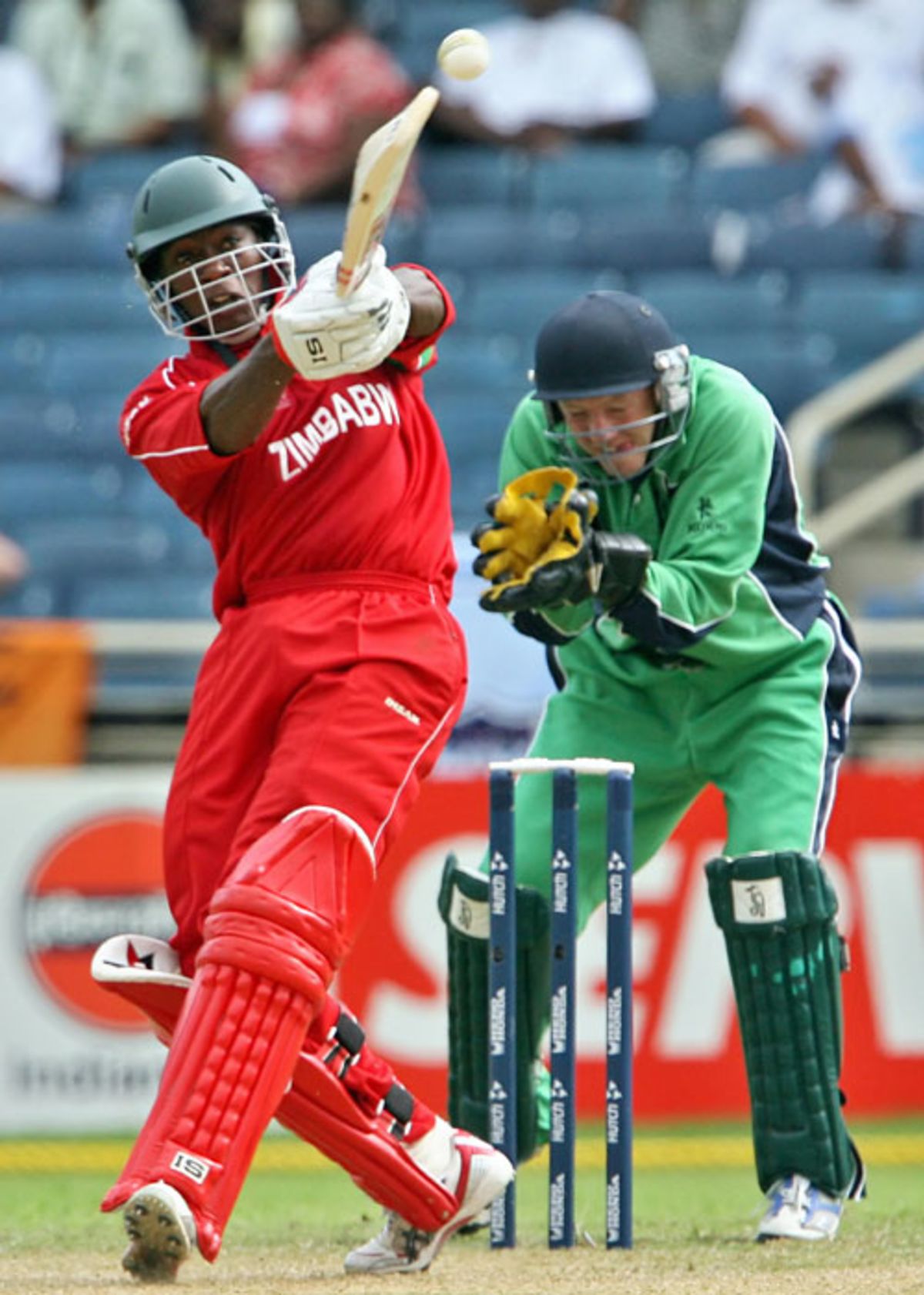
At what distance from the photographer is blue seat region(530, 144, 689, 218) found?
10773 mm

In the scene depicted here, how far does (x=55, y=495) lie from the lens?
9.74 metres

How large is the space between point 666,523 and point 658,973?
3.12 meters

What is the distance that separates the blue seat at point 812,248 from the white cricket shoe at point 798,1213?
6.26 metres

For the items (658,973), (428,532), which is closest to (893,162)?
(658,973)


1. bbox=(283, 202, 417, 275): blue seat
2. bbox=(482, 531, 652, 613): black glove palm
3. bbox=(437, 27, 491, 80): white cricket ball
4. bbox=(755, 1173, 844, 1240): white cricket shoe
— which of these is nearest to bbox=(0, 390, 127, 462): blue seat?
bbox=(283, 202, 417, 275): blue seat

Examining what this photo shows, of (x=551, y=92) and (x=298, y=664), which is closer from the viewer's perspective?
(x=298, y=664)

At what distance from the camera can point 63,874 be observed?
24.7 feet

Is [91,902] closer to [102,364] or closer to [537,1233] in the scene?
[537,1233]

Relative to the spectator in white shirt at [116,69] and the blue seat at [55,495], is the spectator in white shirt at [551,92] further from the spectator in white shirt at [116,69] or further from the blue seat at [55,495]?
the blue seat at [55,495]

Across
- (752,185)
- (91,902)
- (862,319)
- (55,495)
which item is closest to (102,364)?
(55,495)

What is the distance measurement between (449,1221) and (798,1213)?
79cm

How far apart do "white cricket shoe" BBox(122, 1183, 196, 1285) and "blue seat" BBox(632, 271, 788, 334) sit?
6.72 meters

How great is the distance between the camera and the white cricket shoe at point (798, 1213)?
462cm

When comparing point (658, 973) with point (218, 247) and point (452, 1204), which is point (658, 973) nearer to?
point (452, 1204)
